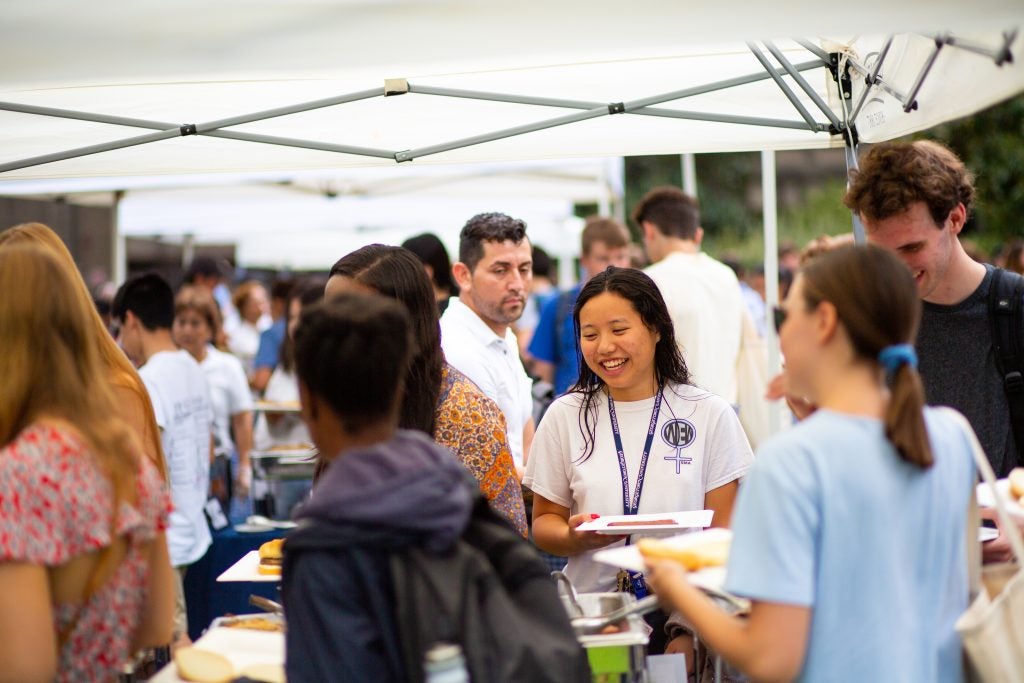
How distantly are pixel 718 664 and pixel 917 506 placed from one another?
39.4 inches

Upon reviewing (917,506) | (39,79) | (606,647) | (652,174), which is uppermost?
(652,174)

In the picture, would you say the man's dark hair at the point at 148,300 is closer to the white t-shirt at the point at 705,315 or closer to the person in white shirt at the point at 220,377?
the person in white shirt at the point at 220,377

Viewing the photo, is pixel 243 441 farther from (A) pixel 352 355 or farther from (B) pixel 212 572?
(A) pixel 352 355

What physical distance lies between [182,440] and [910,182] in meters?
3.55

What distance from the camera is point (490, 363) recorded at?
4262 millimetres

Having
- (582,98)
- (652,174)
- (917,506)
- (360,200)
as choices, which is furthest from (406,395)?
(652,174)

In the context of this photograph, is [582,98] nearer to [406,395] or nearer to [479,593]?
[406,395]

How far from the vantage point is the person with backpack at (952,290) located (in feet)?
9.94

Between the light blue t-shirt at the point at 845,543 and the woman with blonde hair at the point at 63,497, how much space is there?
1.18 m

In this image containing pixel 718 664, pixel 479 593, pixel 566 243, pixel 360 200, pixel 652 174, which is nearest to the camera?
pixel 479 593

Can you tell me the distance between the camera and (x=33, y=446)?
2.02 meters

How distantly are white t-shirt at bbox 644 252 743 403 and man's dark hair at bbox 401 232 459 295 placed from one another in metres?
1.25

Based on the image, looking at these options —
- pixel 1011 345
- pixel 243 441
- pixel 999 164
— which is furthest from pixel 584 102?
pixel 999 164

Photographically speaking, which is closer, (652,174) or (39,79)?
(39,79)
